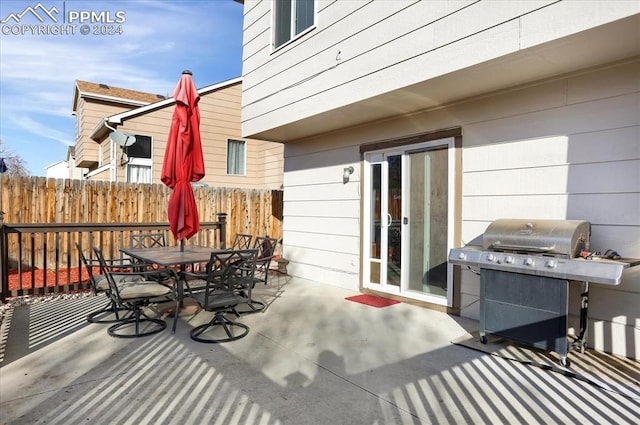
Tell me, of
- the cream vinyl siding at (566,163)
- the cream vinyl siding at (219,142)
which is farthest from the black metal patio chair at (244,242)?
the cream vinyl siding at (219,142)

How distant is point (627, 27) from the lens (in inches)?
101

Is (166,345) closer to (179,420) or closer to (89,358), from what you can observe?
(89,358)

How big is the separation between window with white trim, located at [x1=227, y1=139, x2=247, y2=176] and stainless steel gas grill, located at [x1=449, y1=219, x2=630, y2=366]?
30.5 ft

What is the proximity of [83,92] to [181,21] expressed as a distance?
4239mm

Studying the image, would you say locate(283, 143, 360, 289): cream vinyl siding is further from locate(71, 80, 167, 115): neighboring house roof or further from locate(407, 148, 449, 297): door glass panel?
locate(71, 80, 167, 115): neighboring house roof

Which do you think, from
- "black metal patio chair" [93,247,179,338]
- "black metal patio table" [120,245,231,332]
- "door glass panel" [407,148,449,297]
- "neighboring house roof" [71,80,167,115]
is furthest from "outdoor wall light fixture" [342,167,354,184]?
"neighboring house roof" [71,80,167,115]

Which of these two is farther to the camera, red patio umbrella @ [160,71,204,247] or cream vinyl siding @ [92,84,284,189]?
cream vinyl siding @ [92,84,284,189]

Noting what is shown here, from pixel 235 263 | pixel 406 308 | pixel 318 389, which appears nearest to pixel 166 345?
pixel 235 263

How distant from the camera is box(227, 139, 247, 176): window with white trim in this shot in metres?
11.6

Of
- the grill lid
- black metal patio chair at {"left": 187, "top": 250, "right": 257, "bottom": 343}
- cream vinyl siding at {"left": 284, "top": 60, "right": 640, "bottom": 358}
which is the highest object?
cream vinyl siding at {"left": 284, "top": 60, "right": 640, "bottom": 358}

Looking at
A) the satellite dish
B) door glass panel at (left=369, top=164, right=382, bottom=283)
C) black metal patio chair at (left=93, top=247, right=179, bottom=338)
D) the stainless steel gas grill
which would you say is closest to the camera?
the stainless steel gas grill

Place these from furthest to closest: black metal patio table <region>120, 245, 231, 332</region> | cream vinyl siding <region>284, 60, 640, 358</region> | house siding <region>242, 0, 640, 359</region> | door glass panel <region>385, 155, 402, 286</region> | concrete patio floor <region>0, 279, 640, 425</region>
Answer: door glass panel <region>385, 155, 402, 286</region>, black metal patio table <region>120, 245, 231, 332</region>, cream vinyl siding <region>284, 60, 640, 358</region>, house siding <region>242, 0, 640, 359</region>, concrete patio floor <region>0, 279, 640, 425</region>

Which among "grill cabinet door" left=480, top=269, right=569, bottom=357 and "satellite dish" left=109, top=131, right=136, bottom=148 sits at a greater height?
"satellite dish" left=109, top=131, right=136, bottom=148

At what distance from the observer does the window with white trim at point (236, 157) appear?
38.1 feet
